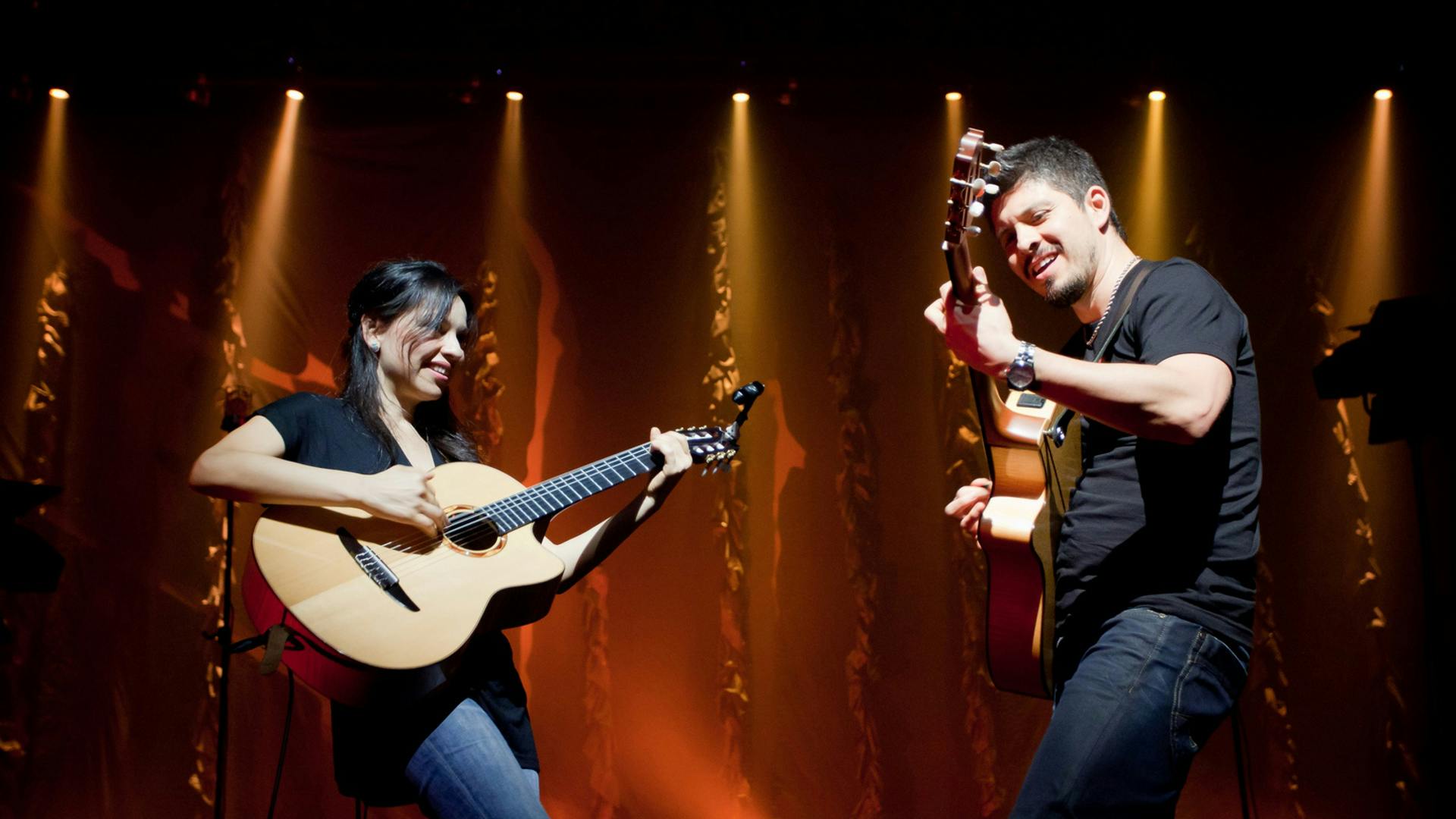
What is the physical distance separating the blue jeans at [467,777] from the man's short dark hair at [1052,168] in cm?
160

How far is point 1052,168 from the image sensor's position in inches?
80.7

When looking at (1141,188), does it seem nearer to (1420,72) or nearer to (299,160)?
(1420,72)

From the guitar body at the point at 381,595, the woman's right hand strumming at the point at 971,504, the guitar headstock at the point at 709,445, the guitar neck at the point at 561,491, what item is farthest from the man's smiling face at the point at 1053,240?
the guitar body at the point at 381,595

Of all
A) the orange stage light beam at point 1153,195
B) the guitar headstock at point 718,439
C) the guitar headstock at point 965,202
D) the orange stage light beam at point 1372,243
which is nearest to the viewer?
the guitar headstock at point 965,202

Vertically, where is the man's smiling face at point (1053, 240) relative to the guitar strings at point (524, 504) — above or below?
above

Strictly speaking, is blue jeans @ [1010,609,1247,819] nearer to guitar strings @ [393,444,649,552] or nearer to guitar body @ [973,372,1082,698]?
guitar body @ [973,372,1082,698]

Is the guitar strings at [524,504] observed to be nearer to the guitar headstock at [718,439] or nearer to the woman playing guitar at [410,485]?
the woman playing guitar at [410,485]

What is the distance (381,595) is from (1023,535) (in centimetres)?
132

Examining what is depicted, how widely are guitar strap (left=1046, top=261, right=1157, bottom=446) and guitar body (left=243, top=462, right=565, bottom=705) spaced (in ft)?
3.71

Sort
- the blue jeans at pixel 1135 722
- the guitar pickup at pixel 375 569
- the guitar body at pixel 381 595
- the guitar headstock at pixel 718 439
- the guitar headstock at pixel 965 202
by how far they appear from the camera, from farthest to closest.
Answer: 1. the guitar headstock at pixel 718 439
2. the guitar pickup at pixel 375 569
3. the guitar body at pixel 381 595
4. the guitar headstock at pixel 965 202
5. the blue jeans at pixel 1135 722

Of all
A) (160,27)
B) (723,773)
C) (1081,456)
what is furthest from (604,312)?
(1081,456)

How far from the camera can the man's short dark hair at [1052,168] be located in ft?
6.72

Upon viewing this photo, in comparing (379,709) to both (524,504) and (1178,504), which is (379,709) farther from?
(1178,504)

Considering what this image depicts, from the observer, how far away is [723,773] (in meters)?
4.06
